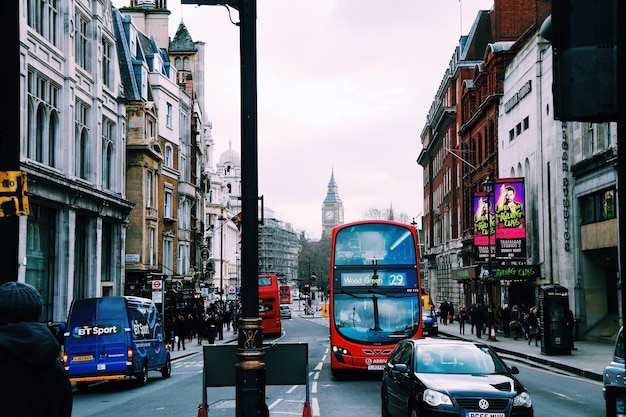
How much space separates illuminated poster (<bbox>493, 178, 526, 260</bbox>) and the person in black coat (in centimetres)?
4311

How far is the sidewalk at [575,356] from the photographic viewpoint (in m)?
25.4

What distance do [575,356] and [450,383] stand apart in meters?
20.1

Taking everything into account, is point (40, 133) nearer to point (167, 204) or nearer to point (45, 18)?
point (45, 18)

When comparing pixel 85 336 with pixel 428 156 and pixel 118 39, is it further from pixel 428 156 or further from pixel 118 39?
pixel 428 156

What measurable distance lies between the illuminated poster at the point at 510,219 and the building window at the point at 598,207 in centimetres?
466

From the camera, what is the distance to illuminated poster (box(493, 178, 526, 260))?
149 ft

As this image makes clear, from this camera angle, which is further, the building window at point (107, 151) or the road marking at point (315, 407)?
the building window at point (107, 151)

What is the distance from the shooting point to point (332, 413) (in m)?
15.9

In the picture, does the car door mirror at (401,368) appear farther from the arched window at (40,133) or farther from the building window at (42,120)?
the arched window at (40,133)

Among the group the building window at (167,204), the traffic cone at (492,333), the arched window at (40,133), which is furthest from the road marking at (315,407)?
the building window at (167,204)

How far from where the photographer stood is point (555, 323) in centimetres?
3120

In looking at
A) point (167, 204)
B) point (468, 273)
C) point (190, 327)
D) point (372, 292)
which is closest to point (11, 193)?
point (372, 292)

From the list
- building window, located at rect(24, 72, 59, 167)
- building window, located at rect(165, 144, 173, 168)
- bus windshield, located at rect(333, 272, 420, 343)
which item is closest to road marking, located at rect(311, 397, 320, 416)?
bus windshield, located at rect(333, 272, 420, 343)

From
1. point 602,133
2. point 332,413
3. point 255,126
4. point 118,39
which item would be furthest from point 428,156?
point 255,126
